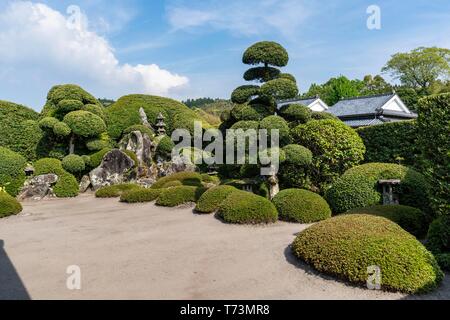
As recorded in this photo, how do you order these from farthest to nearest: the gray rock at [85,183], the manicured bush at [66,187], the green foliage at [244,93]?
the gray rock at [85,183] < the manicured bush at [66,187] < the green foliage at [244,93]

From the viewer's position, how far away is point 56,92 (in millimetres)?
17453

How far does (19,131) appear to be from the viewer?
56.0 feet

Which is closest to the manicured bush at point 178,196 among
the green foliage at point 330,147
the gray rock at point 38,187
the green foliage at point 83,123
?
the green foliage at point 330,147

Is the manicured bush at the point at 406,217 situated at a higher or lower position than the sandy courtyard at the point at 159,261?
higher

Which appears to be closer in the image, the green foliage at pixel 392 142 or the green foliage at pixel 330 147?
the green foliage at pixel 330 147

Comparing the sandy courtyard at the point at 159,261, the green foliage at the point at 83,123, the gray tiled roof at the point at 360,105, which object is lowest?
the sandy courtyard at the point at 159,261

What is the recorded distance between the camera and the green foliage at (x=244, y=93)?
11555 mm

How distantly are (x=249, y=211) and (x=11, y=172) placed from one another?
11541 millimetres

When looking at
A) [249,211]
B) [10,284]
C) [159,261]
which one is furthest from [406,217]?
[10,284]

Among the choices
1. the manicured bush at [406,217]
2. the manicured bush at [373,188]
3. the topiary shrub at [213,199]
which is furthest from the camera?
the topiary shrub at [213,199]

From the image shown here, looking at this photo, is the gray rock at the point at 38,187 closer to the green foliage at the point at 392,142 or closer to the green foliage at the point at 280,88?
the green foliage at the point at 280,88

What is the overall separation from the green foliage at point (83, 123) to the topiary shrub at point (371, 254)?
47.9ft
